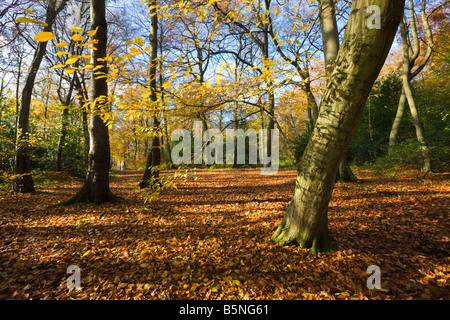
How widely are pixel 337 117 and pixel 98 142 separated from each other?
5130 mm

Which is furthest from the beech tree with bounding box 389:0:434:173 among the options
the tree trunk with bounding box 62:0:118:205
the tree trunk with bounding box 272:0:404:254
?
the tree trunk with bounding box 62:0:118:205

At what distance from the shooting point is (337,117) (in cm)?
212

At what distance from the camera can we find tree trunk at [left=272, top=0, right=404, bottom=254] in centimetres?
187

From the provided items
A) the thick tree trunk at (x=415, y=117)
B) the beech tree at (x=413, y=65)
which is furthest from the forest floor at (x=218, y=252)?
the beech tree at (x=413, y=65)

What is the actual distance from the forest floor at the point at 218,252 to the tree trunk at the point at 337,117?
14.4 inches

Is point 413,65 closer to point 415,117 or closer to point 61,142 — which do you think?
point 415,117

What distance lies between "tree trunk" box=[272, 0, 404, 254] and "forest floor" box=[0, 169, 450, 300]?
37 centimetres

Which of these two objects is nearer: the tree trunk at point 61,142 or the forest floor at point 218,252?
the forest floor at point 218,252

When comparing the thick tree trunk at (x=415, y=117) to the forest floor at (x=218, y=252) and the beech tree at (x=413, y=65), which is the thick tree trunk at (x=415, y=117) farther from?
the forest floor at (x=218, y=252)

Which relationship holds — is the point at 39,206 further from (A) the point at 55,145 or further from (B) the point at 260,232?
(A) the point at 55,145

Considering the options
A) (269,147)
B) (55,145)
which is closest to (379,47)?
(269,147)

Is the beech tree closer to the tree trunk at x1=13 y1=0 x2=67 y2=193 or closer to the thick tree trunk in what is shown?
the thick tree trunk

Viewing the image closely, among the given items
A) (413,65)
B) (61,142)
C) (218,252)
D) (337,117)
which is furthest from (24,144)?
(413,65)

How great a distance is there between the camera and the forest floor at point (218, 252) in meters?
2.07
